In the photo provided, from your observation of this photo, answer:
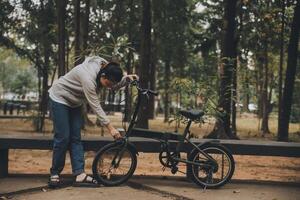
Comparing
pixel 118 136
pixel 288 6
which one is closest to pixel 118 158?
pixel 118 136

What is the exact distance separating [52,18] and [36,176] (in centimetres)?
2107

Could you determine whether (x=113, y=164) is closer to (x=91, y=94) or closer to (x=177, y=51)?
(x=91, y=94)

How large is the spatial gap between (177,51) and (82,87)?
99.8 feet

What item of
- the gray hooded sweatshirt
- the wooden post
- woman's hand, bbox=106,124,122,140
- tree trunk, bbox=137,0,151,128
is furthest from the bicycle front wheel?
tree trunk, bbox=137,0,151,128

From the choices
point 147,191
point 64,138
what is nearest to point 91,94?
point 64,138

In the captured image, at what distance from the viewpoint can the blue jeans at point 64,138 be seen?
6.73 m

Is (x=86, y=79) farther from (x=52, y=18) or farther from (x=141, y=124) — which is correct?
(x=52, y=18)

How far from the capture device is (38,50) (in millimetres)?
30562

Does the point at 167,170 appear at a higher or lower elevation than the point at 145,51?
lower

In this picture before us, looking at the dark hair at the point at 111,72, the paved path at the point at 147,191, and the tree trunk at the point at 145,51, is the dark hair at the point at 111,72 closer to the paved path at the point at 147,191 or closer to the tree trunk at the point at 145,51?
the paved path at the point at 147,191

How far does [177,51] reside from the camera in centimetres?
3672

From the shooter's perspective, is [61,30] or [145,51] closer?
[61,30]

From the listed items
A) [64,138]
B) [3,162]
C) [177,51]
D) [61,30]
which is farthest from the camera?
[177,51]

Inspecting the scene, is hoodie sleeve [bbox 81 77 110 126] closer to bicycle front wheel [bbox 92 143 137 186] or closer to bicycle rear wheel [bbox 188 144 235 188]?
bicycle front wheel [bbox 92 143 137 186]
